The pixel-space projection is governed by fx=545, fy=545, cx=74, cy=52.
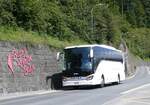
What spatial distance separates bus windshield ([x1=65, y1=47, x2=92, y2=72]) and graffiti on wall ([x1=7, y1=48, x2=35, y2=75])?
2.53 metres

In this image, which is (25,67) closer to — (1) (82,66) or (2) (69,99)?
(1) (82,66)

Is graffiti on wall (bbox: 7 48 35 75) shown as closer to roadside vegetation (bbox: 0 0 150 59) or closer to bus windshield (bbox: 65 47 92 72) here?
roadside vegetation (bbox: 0 0 150 59)

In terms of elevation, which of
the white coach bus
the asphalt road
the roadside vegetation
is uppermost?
the roadside vegetation

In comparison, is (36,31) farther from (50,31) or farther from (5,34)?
(5,34)

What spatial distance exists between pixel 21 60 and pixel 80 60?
165 inches

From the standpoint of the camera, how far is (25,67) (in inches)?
1342

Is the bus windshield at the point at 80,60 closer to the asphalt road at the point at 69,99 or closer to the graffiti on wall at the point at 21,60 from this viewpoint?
the graffiti on wall at the point at 21,60

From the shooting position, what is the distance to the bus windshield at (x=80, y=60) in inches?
1406

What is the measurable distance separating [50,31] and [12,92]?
20.4m

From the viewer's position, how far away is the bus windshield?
35713mm

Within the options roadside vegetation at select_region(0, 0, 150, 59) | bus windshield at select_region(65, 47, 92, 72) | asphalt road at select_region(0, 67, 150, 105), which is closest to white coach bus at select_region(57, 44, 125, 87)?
bus windshield at select_region(65, 47, 92, 72)

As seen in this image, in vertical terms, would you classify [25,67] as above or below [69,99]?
above

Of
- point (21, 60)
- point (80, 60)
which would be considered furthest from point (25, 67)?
point (80, 60)

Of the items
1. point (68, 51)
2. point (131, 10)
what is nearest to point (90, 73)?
point (68, 51)
